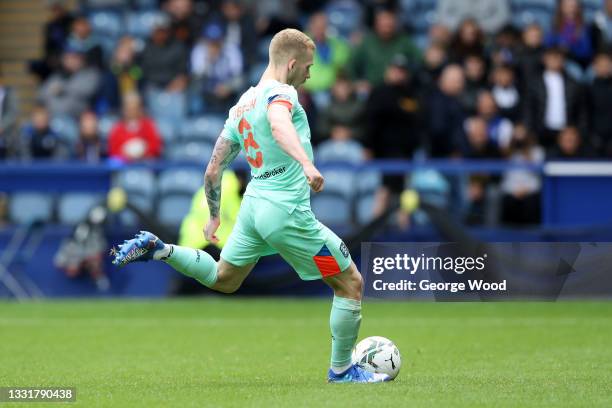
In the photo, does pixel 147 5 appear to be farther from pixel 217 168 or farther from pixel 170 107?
pixel 217 168

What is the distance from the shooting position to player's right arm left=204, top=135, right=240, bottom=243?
8086 millimetres

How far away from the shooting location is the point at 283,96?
24.7ft

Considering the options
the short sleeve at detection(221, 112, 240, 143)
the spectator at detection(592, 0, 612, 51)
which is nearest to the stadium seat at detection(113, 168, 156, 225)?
the spectator at detection(592, 0, 612, 51)

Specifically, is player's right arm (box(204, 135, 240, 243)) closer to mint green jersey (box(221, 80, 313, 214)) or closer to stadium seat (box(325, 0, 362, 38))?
mint green jersey (box(221, 80, 313, 214))

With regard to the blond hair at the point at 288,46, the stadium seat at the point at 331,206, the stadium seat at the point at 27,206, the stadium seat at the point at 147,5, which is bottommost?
the stadium seat at the point at 27,206

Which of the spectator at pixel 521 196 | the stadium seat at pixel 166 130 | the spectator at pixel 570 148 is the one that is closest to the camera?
the spectator at pixel 521 196

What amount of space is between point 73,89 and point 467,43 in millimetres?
5848

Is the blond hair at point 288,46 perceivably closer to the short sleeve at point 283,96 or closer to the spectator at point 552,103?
the short sleeve at point 283,96

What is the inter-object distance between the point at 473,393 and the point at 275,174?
1750mm

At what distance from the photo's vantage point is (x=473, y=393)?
7.45m

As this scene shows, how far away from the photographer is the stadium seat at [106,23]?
20.9m

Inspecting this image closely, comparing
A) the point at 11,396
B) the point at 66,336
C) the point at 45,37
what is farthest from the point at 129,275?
the point at 11,396

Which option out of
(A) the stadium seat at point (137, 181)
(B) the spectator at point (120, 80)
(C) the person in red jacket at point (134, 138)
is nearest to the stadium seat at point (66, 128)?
(B) the spectator at point (120, 80)

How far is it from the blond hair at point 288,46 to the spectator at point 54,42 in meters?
12.8
